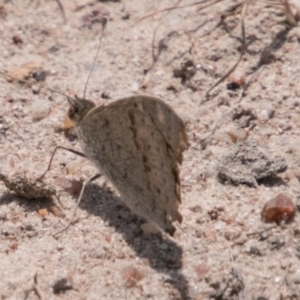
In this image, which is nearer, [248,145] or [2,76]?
[248,145]

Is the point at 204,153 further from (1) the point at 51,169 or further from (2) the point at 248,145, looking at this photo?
(1) the point at 51,169

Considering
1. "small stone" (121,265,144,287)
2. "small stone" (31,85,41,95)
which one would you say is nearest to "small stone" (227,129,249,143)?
"small stone" (121,265,144,287)

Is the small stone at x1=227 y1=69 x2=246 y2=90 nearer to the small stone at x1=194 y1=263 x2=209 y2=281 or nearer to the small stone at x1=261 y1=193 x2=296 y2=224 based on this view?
the small stone at x1=261 y1=193 x2=296 y2=224

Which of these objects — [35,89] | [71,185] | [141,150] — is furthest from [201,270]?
[35,89]

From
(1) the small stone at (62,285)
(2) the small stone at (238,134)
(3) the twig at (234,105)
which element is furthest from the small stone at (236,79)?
(1) the small stone at (62,285)

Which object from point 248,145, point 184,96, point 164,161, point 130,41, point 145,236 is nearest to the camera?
point 164,161

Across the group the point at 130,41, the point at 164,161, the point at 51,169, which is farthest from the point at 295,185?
the point at 130,41
